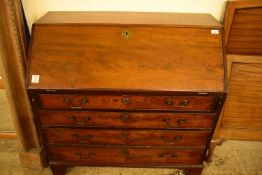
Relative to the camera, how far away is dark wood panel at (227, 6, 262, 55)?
193 cm

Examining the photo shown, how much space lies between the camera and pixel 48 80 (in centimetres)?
162

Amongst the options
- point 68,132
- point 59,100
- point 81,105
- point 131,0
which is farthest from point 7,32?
point 131,0

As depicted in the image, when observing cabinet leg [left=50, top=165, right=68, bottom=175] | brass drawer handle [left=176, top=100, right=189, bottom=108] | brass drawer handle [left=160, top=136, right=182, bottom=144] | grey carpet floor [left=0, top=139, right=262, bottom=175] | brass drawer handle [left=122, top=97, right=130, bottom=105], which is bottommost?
grey carpet floor [left=0, top=139, right=262, bottom=175]

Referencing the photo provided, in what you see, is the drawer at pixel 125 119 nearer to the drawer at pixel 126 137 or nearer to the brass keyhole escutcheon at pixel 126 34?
the drawer at pixel 126 137

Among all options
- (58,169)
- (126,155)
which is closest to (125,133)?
(126,155)

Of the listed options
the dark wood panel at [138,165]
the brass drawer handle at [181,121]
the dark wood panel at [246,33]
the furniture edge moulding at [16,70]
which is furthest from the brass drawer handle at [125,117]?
the dark wood panel at [246,33]

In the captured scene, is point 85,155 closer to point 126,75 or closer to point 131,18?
point 126,75

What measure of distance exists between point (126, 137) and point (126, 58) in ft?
2.05

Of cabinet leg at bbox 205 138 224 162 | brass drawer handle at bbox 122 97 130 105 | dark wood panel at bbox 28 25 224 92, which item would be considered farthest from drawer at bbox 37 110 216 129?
cabinet leg at bbox 205 138 224 162

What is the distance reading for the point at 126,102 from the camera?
167 cm

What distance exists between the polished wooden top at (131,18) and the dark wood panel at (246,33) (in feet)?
0.85

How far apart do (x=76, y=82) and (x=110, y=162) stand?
2.66ft

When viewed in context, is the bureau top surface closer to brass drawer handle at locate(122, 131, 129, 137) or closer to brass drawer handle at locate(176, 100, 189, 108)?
brass drawer handle at locate(176, 100, 189, 108)

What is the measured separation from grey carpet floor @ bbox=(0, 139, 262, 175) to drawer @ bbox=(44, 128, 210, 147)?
17.0 inches
